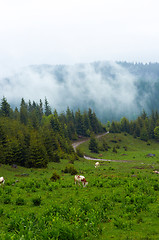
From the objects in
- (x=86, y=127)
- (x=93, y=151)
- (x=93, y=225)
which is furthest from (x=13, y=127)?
(x=86, y=127)

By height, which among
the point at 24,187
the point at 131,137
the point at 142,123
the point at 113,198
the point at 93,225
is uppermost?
the point at 93,225

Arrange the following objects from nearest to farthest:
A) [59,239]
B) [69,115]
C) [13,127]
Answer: [59,239]
[13,127]
[69,115]

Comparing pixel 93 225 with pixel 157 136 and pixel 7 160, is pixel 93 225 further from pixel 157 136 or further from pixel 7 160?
pixel 157 136

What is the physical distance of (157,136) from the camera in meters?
125

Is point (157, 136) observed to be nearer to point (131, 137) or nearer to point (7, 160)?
point (131, 137)

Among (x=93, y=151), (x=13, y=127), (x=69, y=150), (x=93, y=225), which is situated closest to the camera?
(x=93, y=225)

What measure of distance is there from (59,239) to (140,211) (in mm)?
6923

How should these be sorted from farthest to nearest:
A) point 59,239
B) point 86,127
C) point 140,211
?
1. point 86,127
2. point 140,211
3. point 59,239

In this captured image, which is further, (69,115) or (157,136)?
(69,115)

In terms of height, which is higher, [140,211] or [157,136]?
[140,211]

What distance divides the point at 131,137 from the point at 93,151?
48.9 m

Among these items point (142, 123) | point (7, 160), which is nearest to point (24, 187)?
point (7, 160)

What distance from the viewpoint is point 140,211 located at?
1250 cm

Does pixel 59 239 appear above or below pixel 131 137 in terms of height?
above
